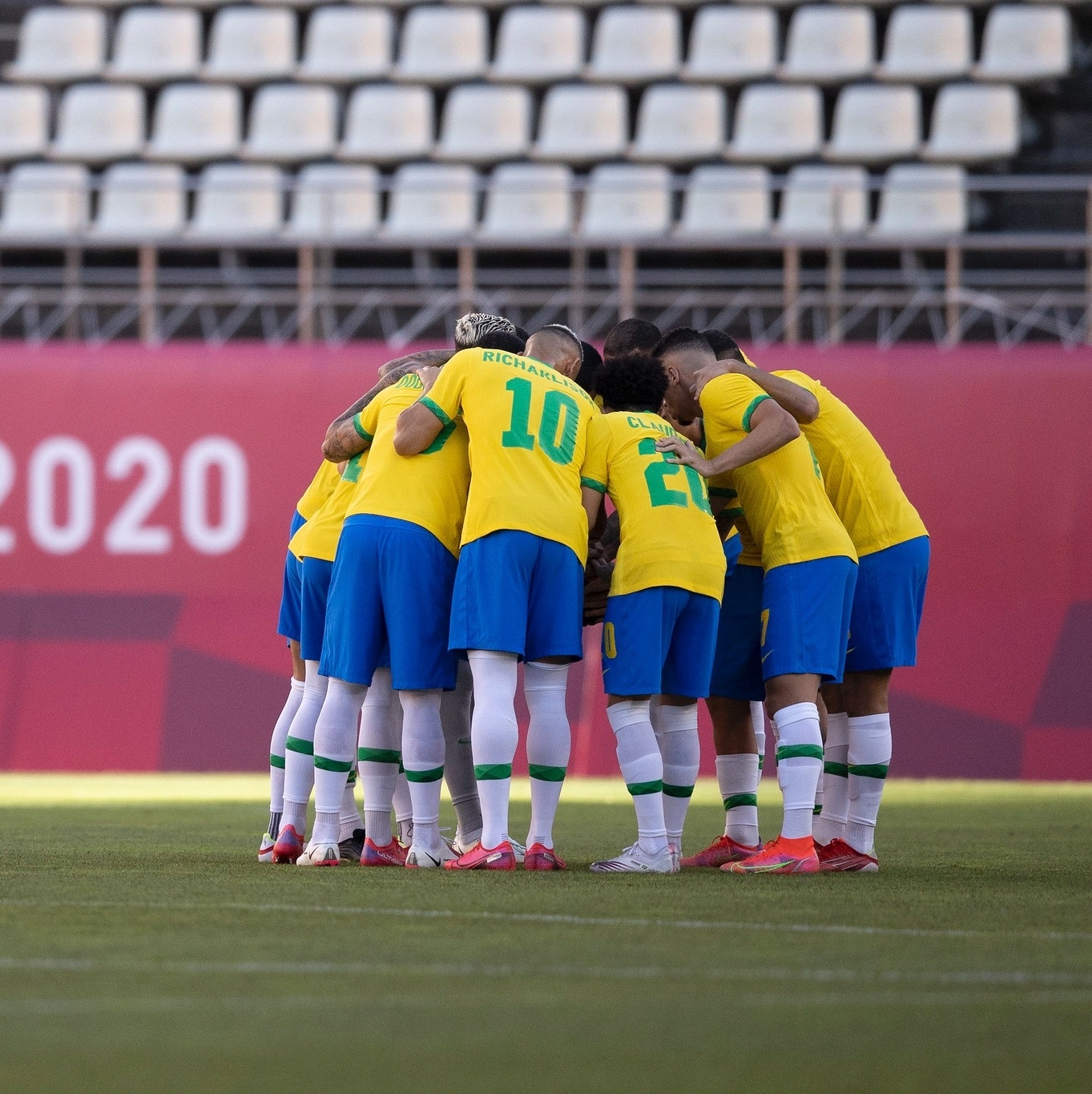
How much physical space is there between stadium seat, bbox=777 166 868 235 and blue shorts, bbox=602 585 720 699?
7890 millimetres

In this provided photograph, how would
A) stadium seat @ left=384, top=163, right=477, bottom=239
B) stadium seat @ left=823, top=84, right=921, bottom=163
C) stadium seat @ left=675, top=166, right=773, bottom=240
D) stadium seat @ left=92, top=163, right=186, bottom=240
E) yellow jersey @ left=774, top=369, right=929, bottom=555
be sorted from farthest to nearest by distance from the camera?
stadium seat @ left=823, top=84, right=921, bottom=163 → stadium seat @ left=92, top=163, right=186, bottom=240 → stadium seat @ left=384, top=163, right=477, bottom=239 → stadium seat @ left=675, top=166, right=773, bottom=240 → yellow jersey @ left=774, top=369, right=929, bottom=555

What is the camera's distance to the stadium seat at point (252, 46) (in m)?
14.7

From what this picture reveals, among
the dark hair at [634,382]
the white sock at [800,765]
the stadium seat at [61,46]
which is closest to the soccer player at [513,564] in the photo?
the dark hair at [634,382]

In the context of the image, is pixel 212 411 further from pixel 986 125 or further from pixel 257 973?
pixel 257 973

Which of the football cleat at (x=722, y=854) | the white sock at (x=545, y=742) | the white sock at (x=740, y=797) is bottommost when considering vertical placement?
the football cleat at (x=722, y=854)

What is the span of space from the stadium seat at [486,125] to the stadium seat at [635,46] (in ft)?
2.42

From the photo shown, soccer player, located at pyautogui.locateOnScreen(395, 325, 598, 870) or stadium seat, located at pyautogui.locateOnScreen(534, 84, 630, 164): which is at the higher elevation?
stadium seat, located at pyautogui.locateOnScreen(534, 84, 630, 164)

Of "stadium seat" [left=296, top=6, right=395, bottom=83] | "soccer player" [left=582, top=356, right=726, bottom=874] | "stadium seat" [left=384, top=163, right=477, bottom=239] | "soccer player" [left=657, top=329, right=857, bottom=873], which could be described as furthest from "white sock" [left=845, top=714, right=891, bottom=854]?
"stadium seat" [left=296, top=6, right=395, bottom=83]

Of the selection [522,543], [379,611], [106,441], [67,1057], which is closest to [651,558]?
[522,543]

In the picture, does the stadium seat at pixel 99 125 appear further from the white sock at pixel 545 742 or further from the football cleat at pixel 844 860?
the football cleat at pixel 844 860

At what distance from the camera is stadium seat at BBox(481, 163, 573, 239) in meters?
13.1

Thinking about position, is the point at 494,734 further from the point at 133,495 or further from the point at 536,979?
the point at 133,495

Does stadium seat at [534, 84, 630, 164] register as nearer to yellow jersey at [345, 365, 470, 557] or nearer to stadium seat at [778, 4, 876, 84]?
stadium seat at [778, 4, 876, 84]

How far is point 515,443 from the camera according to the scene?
521 centimetres
